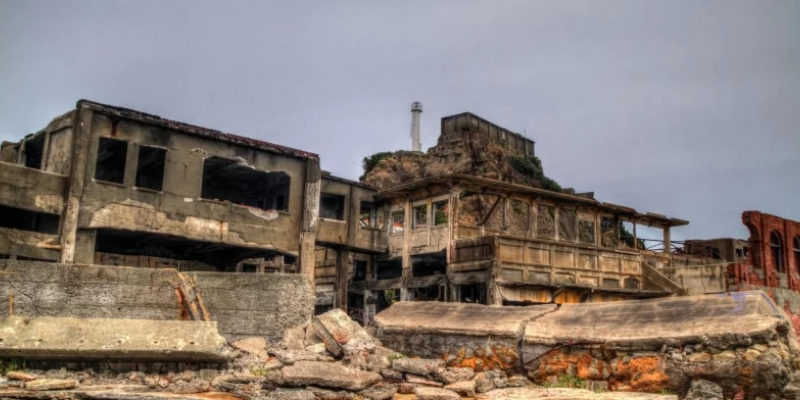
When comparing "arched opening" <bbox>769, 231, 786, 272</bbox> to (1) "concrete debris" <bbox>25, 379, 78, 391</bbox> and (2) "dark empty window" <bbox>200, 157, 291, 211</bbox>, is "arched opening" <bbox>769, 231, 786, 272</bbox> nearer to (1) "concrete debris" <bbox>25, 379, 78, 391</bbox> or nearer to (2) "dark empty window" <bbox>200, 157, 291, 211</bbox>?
(2) "dark empty window" <bbox>200, 157, 291, 211</bbox>

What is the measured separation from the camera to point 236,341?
10344mm

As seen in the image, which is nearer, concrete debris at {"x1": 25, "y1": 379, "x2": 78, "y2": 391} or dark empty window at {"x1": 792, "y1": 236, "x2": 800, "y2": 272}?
concrete debris at {"x1": 25, "y1": 379, "x2": 78, "y2": 391}

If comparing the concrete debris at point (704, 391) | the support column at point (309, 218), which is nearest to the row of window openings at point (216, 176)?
the support column at point (309, 218)

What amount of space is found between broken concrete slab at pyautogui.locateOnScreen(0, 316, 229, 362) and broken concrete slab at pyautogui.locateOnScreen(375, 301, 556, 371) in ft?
8.75

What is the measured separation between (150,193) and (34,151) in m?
5.36

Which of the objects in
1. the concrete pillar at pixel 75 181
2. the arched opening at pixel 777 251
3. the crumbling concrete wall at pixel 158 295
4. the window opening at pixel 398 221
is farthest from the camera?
the arched opening at pixel 777 251

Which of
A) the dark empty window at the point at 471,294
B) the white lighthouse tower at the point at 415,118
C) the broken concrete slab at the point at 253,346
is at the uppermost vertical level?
the white lighthouse tower at the point at 415,118

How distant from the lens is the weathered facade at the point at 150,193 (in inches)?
848

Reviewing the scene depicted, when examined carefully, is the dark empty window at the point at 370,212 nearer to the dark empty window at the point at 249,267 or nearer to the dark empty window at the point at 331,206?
the dark empty window at the point at 331,206

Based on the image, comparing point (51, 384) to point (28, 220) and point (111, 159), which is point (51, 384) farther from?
point (111, 159)

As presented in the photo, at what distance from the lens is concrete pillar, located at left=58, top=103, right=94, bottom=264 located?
70.4 feet

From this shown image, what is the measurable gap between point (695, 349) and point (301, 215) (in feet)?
68.7

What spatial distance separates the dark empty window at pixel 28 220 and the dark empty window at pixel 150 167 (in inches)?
140

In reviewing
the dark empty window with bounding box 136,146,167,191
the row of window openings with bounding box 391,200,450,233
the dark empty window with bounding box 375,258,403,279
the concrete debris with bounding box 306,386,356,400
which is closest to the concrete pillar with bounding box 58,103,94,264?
the dark empty window with bounding box 136,146,167,191
